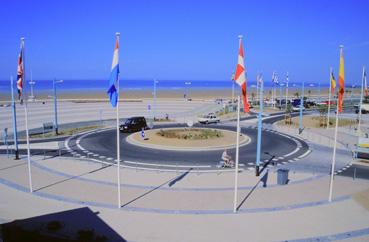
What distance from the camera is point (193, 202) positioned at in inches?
618

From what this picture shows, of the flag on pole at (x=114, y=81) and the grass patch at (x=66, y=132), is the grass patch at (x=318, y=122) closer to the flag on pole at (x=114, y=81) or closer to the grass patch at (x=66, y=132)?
the grass patch at (x=66, y=132)

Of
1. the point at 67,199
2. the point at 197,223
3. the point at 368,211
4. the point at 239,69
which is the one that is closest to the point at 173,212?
the point at 197,223

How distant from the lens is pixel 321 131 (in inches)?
1501

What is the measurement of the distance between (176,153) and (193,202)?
35.3 ft

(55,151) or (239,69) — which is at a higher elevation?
(239,69)

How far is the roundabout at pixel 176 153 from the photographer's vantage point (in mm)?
23094

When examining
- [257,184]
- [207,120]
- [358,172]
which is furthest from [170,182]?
[207,120]

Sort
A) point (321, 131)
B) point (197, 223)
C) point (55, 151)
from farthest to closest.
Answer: point (321, 131) → point (55, 151) → point (197, 223)

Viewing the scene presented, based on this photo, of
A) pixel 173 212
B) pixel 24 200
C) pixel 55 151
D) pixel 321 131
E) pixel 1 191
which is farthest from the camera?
pixel 321 131

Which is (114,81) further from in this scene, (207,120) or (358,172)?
(207,120)

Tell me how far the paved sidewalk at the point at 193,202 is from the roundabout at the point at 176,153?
214 centimetres

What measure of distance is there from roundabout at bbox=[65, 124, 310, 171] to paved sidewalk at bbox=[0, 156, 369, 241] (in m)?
2.14

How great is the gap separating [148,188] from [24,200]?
19.0 feet

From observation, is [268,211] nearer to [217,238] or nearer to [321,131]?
[217,238]
